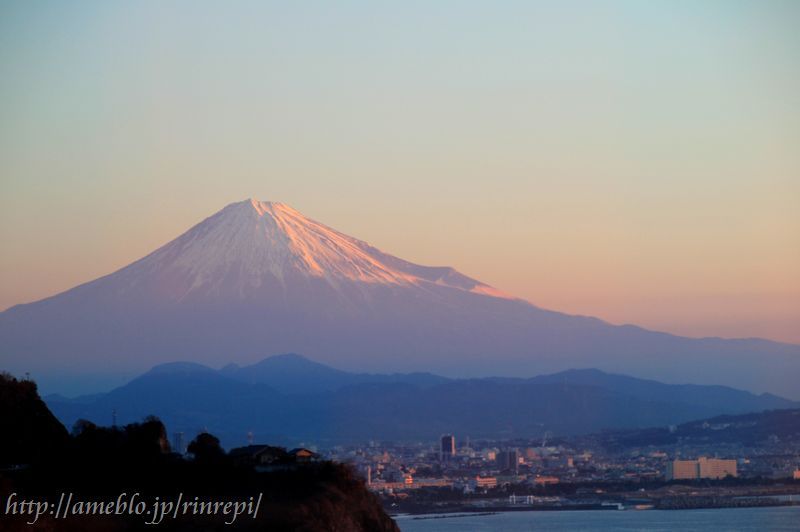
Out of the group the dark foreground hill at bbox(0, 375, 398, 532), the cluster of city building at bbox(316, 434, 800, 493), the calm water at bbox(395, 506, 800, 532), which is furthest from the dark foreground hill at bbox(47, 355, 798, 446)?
the dark foreground hill at bbox(0, 375, 398, 532)

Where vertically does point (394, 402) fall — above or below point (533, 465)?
above

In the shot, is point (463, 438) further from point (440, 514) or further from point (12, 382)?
point (12, 382)

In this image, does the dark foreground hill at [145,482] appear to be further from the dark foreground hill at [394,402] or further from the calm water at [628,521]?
the dark foreground hill at [394,402]

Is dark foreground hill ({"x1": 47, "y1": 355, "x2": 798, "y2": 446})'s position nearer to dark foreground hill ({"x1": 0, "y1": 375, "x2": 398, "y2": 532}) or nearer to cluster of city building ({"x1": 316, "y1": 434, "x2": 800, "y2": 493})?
cluster of city building ({"x1": 316, "y1": 434, "x2": 800, "y2": 493})

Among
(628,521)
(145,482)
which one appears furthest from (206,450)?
(628,521)

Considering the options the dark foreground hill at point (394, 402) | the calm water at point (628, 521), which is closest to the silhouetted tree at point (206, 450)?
the calm water at point (628, 521)

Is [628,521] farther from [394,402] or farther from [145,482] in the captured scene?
[394,402]
